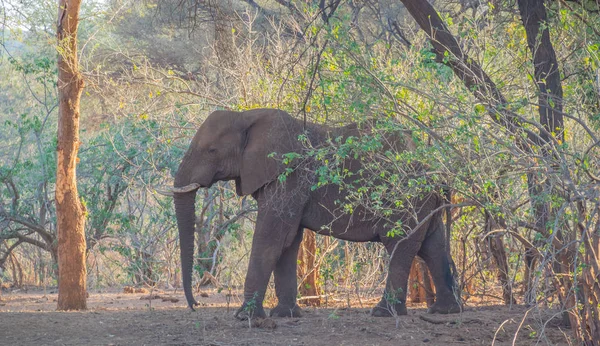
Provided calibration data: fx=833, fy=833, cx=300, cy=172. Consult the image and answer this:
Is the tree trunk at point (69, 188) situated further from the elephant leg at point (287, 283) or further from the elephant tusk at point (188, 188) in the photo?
the elephant leg at point (287, 283)

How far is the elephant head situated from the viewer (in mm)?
8961

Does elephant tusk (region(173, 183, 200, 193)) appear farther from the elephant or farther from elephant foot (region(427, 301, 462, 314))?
elephant foot (region(427, 301, 462, 314))

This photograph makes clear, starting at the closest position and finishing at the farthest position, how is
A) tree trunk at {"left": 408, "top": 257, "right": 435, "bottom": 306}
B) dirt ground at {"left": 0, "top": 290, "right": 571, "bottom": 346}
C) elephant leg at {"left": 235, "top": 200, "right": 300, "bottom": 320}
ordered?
dirt ground at {"left": 0, "top": 290, "right": 571, "bottom": 346}, elephant leg at {"left": 235, "top": 200, "right": 300, "bottom": 320}, tree trunk at {"left": 408, "top": 257, "right": 435, "bottom": 306}

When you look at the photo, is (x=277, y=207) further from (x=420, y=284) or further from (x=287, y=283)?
(x=420, y=284)

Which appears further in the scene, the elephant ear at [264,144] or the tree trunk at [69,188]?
the tree trunk at [69,188]

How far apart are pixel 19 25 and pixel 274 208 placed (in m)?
3.55

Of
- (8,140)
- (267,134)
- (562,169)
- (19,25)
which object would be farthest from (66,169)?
(8,140)

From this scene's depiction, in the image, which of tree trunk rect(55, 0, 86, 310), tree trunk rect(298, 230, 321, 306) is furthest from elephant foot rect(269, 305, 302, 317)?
tree trunk rect(55, 0, 86, 310)

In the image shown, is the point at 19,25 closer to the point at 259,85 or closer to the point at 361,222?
the point at 259,85

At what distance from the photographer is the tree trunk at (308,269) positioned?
10.4m

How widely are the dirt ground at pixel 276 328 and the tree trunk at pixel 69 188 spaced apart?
0.41 meters

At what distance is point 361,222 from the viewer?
368 inches

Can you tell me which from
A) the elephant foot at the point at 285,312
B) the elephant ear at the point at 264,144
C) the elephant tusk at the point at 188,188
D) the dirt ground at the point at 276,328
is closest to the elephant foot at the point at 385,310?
the dirt ground at the point at 276,328

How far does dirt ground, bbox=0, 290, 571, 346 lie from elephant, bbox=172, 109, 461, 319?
1.15ft
